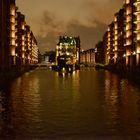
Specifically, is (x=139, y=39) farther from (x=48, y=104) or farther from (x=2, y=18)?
(x=48, y=104)

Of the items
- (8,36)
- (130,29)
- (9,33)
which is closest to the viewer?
(8,36)

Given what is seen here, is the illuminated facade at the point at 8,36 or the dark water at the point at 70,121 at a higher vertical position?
the illuminated facade at the point at 8,36

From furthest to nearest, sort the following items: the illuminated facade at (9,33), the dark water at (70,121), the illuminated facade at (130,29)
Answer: the illuminated facade at (130,29) < the illuminated facade at (9,33) < the dark water at (70,121)

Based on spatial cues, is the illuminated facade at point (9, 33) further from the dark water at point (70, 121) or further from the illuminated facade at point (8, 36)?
the dark water at point (70, 121)

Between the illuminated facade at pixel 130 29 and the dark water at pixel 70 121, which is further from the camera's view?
the illuminated facade at pixel 130 29

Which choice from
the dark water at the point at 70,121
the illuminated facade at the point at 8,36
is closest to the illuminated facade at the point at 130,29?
the illuminated facade at the point at 8,36

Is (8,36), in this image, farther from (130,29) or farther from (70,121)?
(70,121)

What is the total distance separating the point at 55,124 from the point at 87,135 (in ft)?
12.2

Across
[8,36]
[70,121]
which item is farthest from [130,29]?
[70,121]

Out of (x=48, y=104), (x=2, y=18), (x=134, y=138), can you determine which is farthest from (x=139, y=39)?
(x=134, y=138)

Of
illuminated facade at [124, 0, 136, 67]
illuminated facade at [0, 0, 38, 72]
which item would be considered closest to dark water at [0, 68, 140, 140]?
illuminated facade at [0, 0, 38, 72]

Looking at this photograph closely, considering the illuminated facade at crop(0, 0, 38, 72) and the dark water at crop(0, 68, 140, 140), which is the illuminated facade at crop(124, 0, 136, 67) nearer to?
the illuminated facade at crop(0, 0, 38, 72)

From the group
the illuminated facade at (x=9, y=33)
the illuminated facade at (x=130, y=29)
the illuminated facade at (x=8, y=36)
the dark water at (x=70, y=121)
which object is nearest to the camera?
the dark water at (x=70, y=121)

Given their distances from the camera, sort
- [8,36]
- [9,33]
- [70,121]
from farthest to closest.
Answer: [9,33] → [8,36] → [70,121]
